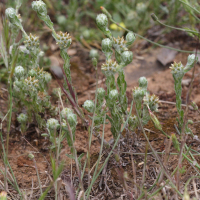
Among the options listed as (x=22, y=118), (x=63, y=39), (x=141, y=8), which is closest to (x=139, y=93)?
(x=63, y=39)

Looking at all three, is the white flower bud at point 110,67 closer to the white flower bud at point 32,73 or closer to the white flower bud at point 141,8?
the white flower bud at point 32,73

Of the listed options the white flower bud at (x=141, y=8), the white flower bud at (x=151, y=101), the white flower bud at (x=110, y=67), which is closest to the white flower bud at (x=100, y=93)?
the white flower bud at (x=110, y=67)

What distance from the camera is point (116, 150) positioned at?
174cm

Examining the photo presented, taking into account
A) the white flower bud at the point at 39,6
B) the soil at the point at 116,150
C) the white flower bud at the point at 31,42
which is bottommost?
the soil at the point at 116,150

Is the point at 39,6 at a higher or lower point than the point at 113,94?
higher

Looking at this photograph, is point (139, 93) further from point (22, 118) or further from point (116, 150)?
point (22, 118)

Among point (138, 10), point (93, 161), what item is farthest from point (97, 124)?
point (138, 10)

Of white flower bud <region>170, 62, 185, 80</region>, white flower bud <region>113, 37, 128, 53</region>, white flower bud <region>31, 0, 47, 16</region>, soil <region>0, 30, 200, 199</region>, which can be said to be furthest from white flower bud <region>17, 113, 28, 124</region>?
white flower bud <region>170, 62, 185, 80</region>

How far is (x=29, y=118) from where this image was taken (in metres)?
2.05

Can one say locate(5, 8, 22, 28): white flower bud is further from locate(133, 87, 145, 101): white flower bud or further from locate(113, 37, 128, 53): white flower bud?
locate(133, 87, 145, 101): white flower bud

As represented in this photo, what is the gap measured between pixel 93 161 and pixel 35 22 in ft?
7.88

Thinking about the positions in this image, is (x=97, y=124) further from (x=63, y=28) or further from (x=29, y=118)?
(x=63, y=28)

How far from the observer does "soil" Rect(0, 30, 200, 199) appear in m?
1.60

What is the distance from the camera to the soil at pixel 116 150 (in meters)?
1.60
